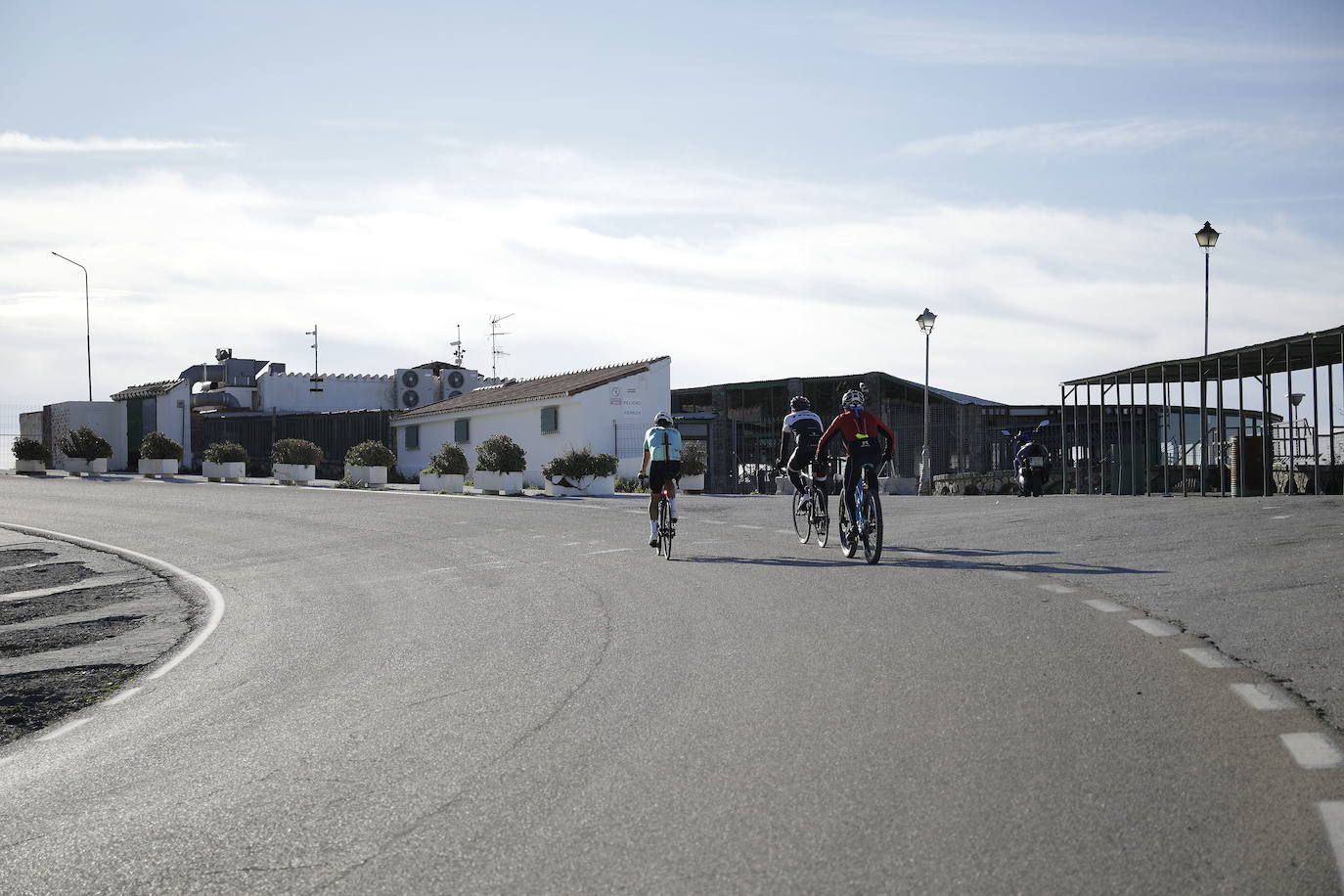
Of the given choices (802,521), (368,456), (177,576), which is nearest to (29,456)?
(368,456)

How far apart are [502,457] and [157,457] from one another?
18.4 meters

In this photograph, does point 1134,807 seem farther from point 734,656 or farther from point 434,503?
point 434,503

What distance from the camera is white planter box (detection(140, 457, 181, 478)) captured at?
146ft

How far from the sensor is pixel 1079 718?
5773 millimetres

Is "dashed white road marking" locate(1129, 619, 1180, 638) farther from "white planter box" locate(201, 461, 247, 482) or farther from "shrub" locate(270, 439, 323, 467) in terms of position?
"white planter box" locate(201, 461, 247, 482)

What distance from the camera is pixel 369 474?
3819 centimetres

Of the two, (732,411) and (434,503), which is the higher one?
(732,411)

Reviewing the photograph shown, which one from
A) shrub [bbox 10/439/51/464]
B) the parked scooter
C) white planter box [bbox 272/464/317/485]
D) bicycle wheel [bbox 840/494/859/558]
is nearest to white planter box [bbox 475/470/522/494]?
white planter box [bbox 272/464/317/485]

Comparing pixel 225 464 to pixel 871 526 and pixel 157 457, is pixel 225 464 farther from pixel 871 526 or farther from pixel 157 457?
pixel 871 526

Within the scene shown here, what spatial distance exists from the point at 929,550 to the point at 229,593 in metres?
8.12

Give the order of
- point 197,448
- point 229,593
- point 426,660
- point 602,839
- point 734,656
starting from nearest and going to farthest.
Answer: point 602,839, point 734,656, point 426,660, point 229,593, point 197,448

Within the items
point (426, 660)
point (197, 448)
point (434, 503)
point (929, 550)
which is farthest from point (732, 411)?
point (426, 660)

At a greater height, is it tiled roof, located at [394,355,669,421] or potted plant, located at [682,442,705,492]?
tiled roof, located at [394,355,669,421]

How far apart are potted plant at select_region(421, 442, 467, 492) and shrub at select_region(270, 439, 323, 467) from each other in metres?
7.02
